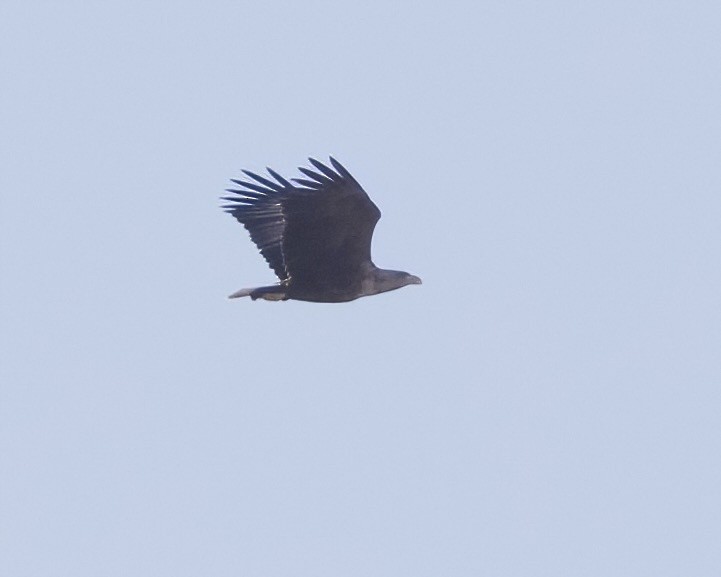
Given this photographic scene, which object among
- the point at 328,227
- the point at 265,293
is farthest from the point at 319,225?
the point at 265,293

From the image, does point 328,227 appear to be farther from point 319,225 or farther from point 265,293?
point 265,293

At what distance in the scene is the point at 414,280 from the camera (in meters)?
25.0

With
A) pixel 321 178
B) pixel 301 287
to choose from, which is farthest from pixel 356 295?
pixel 321 178

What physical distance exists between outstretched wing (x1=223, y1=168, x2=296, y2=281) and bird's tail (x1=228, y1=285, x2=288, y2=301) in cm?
71

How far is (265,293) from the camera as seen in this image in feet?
79.5

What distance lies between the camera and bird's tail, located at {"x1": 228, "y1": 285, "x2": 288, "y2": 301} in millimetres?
24141

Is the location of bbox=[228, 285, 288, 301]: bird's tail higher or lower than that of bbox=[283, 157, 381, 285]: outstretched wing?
lower

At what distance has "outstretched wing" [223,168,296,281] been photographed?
25047 millimetres

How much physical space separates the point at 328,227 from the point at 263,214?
241cm

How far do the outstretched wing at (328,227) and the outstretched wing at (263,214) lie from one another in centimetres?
137

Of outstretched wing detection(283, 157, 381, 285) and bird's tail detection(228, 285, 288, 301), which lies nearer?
outstretched wing detection(283, 157, 381, 285)

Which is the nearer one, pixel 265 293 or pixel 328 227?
pixel 328 227

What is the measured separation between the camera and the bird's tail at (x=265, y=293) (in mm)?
24141

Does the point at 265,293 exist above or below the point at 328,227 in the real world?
below
